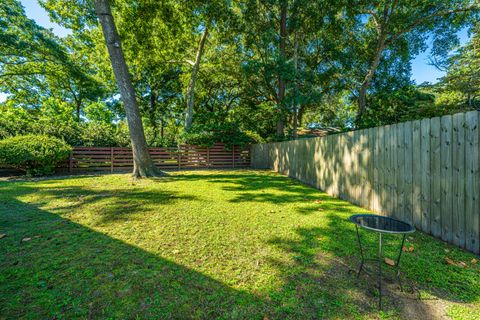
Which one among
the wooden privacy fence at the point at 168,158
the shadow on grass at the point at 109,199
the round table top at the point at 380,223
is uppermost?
the wooden privacy fence at the point at 168,158

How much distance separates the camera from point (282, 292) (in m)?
Result: 1.83

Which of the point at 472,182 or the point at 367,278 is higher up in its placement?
the point at 472,182

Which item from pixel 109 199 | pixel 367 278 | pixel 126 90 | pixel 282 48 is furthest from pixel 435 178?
pixel 282 48

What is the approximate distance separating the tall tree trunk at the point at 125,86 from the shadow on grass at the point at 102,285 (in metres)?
4.88

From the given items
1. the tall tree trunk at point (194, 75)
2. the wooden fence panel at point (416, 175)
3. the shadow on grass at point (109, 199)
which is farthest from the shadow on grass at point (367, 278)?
the tall tree trunk at point (194, 75)

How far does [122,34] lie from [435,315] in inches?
550

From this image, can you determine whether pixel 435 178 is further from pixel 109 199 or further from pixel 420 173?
pixel 109 199

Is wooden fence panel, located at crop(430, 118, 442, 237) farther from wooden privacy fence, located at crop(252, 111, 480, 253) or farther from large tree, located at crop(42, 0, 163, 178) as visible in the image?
large tree, located at crop(42, 0, 163, 178)

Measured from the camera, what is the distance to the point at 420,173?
Answer: 319 centimetres

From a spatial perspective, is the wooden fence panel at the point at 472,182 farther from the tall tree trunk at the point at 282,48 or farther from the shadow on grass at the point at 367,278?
the tall tree trunk at the point at 282,48

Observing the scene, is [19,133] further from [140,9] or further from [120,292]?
[120,292]

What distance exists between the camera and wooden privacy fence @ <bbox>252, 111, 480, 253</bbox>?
2.59m

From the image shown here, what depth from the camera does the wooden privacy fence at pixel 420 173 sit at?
8.50 feet

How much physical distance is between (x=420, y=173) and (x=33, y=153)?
11.5 m
